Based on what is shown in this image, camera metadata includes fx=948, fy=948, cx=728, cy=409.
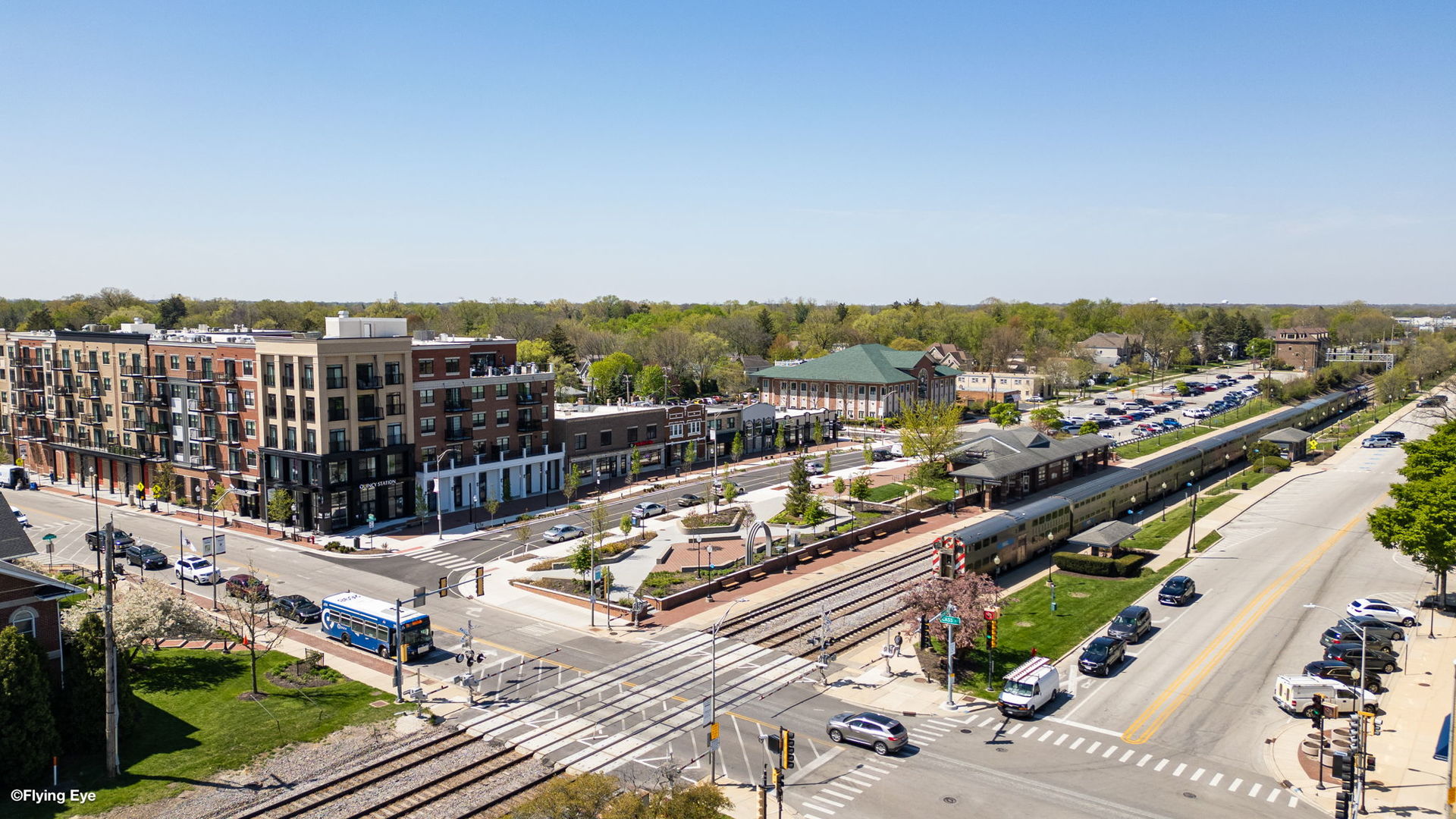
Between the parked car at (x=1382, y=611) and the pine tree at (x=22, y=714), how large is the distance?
62.4 metres

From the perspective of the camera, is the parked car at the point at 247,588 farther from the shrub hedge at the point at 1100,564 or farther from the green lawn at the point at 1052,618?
the shrub hedge at the point at 1100,564

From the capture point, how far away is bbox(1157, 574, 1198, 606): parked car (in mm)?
57938

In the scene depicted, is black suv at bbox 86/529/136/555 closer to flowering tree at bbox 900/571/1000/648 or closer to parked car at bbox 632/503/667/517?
parked car at bbox 632/503/667/517

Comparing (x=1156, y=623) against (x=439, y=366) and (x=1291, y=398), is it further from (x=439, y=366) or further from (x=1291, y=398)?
(x=1291, y=398)

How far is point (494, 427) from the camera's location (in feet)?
290

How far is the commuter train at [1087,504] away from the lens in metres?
63.2

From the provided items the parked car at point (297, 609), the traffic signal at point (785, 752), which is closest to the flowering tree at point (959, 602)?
the traffic signal at point (785, 752)

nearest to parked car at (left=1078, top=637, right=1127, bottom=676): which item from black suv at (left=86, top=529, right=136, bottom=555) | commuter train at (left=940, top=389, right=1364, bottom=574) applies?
commuter train at (left=940, top=389, right=1364, bottom=574)

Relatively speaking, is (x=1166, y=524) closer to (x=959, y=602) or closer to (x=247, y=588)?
(x=959, y=602)

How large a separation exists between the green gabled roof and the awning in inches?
4113

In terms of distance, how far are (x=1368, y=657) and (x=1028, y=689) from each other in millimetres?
19102

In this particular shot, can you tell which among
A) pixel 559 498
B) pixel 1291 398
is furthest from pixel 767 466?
pixel 1291 398

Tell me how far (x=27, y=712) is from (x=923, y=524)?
64616 millimetres

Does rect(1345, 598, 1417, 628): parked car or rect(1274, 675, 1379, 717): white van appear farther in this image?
rect(1345, 598, 1417, 628): parked car
